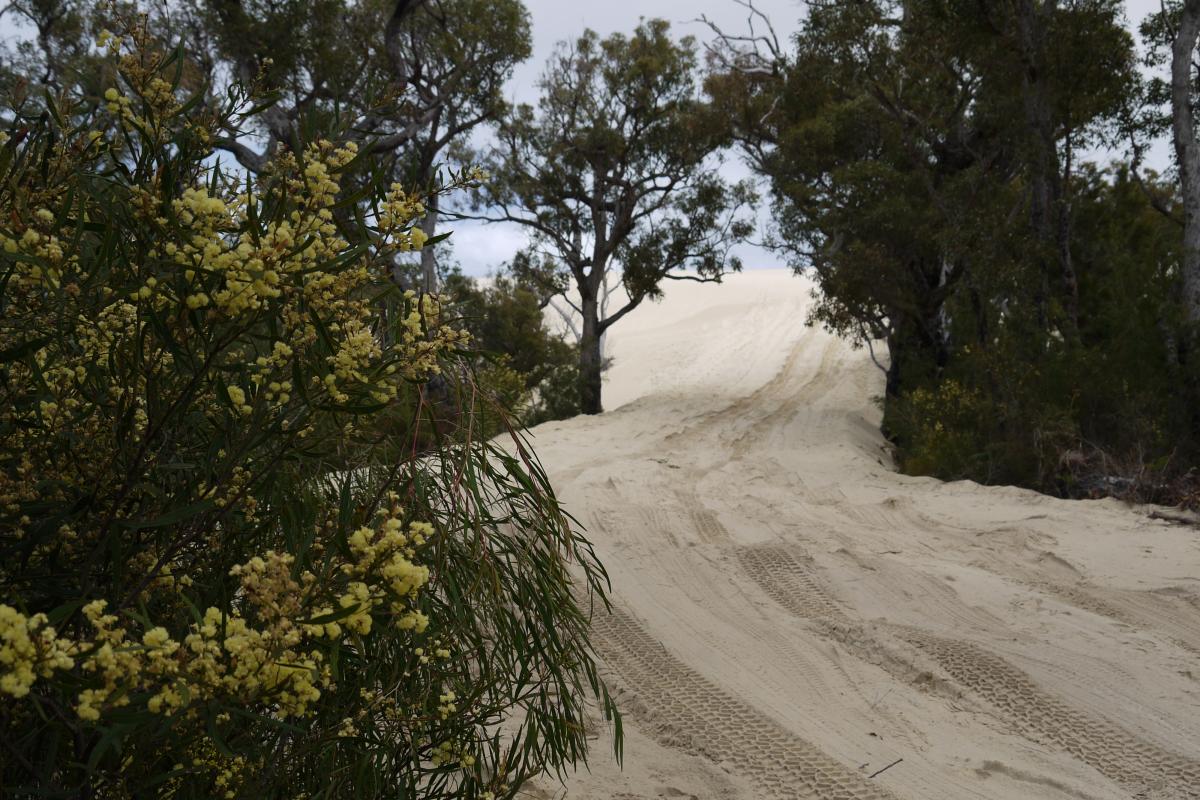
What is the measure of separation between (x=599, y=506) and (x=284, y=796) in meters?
5.06

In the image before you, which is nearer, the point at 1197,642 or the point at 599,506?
the point at 1197,642

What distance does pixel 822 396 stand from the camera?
795 inches

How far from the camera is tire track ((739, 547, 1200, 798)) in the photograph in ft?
11.9

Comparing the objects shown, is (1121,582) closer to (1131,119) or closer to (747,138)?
(1131,119)

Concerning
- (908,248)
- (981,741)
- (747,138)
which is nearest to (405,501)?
(981,741)

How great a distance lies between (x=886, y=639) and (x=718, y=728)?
4.31 ft

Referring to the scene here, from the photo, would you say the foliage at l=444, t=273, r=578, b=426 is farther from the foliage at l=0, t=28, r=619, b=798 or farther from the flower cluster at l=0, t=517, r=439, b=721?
the flower cluster at l=0, t=517, r=439, b=721

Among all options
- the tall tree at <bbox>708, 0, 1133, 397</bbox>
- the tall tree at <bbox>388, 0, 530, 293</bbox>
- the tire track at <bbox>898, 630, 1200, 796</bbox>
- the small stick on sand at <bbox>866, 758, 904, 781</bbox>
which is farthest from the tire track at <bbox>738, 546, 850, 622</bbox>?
the tall tree at <bbox>388, 0, 530, 293</bbox>

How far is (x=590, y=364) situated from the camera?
707 inches

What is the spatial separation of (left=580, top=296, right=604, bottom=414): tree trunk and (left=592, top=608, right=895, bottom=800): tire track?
12586 millimetres

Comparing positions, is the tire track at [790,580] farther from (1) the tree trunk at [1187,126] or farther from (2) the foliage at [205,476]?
(1) the tree trunk at [1187,126]

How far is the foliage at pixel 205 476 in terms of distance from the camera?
142cm

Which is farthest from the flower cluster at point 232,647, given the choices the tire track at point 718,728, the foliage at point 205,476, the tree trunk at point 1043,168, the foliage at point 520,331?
the foliage at point 520,331

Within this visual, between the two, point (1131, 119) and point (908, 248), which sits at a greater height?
point (1131, 119)
